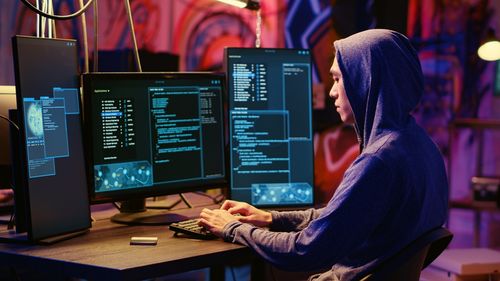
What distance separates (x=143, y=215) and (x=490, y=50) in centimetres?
285

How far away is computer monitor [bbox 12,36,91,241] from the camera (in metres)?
1.85

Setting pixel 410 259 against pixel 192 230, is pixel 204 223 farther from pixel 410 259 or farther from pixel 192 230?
pixel 410 259

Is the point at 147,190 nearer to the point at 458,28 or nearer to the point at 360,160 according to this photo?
the point at 360,160

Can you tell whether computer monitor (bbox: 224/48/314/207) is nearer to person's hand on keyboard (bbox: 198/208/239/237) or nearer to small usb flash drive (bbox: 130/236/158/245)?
person's hand on keyboard (bbox: 198/208/239/237)

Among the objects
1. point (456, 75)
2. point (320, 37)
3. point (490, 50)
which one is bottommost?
point (456, 75)

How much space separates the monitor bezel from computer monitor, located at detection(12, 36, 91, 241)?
0.02 meters

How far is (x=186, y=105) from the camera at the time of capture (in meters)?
2.25

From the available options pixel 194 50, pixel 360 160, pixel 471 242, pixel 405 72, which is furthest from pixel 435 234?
pixel 471 242

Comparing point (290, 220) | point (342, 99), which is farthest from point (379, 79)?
point (290, 220)

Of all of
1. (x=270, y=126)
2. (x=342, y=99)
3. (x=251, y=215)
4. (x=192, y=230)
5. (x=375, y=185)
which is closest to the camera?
(x=375, y=185)

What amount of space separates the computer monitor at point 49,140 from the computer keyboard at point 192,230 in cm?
28

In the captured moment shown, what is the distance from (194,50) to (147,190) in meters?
1.81

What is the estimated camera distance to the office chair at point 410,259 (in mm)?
1525

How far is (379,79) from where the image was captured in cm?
175
